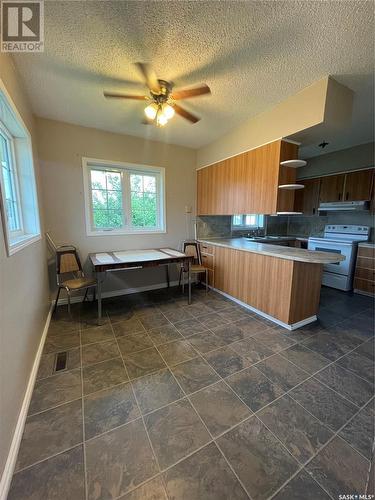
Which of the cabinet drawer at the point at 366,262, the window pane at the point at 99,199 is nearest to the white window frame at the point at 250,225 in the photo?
the cabinet drawer at the point at 366,262

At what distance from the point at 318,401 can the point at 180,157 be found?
387cm

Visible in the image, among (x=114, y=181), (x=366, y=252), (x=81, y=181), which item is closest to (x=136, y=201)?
(x=114, y=181)

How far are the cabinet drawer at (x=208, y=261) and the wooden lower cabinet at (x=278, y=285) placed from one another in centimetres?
60

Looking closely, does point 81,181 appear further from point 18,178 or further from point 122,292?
point 122,292

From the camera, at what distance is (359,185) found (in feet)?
12.1

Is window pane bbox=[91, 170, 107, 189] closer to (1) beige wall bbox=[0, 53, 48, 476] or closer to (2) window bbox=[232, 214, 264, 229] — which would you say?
(1) beige wall bbox=[0, 53, 48, 476]

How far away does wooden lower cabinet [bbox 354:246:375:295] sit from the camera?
343cm

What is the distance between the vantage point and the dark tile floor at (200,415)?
1039 millimetres

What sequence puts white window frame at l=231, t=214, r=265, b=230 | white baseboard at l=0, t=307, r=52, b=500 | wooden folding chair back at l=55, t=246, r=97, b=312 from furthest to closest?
white window frame at l=231, t=214, r=265, b=230 → wooden folding chair back at l=55, t=246, r=97, b=312 → white baseboard at l=0, t=307, r=52, b=500

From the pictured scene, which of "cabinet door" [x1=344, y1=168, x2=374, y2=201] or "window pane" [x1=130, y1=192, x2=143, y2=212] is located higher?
"cabinet door" [x1=344, y1=168, x2=374, y2=201]

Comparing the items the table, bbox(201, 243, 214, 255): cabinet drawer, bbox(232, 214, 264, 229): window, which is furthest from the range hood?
the table

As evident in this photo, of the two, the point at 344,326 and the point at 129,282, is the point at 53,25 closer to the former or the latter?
the point at 129,282

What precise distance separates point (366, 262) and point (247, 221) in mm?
2220

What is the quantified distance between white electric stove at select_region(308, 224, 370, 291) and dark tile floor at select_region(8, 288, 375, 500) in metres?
1.46
